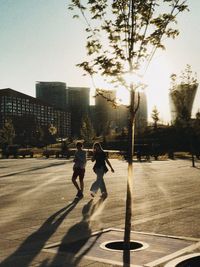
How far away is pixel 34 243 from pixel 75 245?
72 cm

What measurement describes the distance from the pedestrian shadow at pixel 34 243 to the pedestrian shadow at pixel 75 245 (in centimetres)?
31

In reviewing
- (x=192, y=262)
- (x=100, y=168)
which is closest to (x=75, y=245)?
(x=192, y=262)

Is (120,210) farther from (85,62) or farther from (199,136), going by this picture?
(199,136)

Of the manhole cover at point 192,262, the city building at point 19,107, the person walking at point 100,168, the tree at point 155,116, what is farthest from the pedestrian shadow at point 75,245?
the city building at point 19,107

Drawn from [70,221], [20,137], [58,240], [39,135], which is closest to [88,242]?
[58,240]

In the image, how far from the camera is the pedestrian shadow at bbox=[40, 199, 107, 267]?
20.7 feet

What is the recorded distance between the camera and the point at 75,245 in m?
7.37

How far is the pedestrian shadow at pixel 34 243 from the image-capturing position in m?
6.39

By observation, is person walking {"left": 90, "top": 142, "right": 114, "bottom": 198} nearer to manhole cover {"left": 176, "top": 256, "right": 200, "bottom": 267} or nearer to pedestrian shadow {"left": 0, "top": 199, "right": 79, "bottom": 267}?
pedestrian shadow {"left": 0, "top": 199, "right": 79, "bottom": 267}

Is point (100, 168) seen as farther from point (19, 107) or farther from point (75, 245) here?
point (19, 107)

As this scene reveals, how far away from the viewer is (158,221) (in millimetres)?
9539

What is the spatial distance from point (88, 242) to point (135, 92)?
8.73ft

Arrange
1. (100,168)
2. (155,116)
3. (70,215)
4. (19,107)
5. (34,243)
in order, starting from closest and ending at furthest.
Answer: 1. (34,243)
2. (70,215)
3. (100,168)
4. (155,116)
5. (19,107)

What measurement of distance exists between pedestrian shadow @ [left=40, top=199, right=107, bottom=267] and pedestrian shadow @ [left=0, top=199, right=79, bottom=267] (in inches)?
12.4
